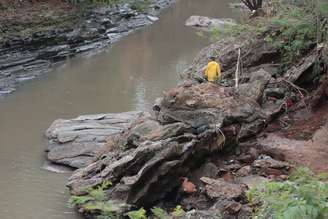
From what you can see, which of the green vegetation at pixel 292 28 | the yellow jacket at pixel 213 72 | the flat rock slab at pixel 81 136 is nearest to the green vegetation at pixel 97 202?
the flat rock slab at pixel 81 136

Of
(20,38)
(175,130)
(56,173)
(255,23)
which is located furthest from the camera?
(20,38)

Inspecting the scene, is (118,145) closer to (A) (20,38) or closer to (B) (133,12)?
(A) (20,38)

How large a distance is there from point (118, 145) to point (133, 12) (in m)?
20.2

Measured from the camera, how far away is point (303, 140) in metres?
10.9

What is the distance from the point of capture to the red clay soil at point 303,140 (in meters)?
10.1

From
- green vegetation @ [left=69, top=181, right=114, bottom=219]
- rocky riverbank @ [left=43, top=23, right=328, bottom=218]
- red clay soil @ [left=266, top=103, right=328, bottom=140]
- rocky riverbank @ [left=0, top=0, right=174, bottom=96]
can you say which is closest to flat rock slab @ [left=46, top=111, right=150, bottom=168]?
rocky riverbank @ [left=43, top=23, right=328, bottom=218]

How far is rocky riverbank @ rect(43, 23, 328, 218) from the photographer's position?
979 cm

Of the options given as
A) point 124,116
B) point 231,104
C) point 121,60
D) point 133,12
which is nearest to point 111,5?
point 133,12

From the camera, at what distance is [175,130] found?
10.5 m

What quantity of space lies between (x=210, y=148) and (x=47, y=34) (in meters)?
14.6

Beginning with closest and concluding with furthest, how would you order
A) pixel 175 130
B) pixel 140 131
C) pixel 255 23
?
pixel 175 130 → pixel 140 131 → pixel 255 23

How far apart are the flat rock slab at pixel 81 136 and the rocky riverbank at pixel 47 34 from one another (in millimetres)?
5108

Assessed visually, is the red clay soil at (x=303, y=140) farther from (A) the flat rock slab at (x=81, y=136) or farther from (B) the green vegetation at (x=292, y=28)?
(A) the flat rock slab at (x=81, y=136)

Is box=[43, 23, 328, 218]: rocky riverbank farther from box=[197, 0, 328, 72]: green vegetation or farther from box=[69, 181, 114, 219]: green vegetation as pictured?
box=[197, 0, 328, 72]: green vegetation
